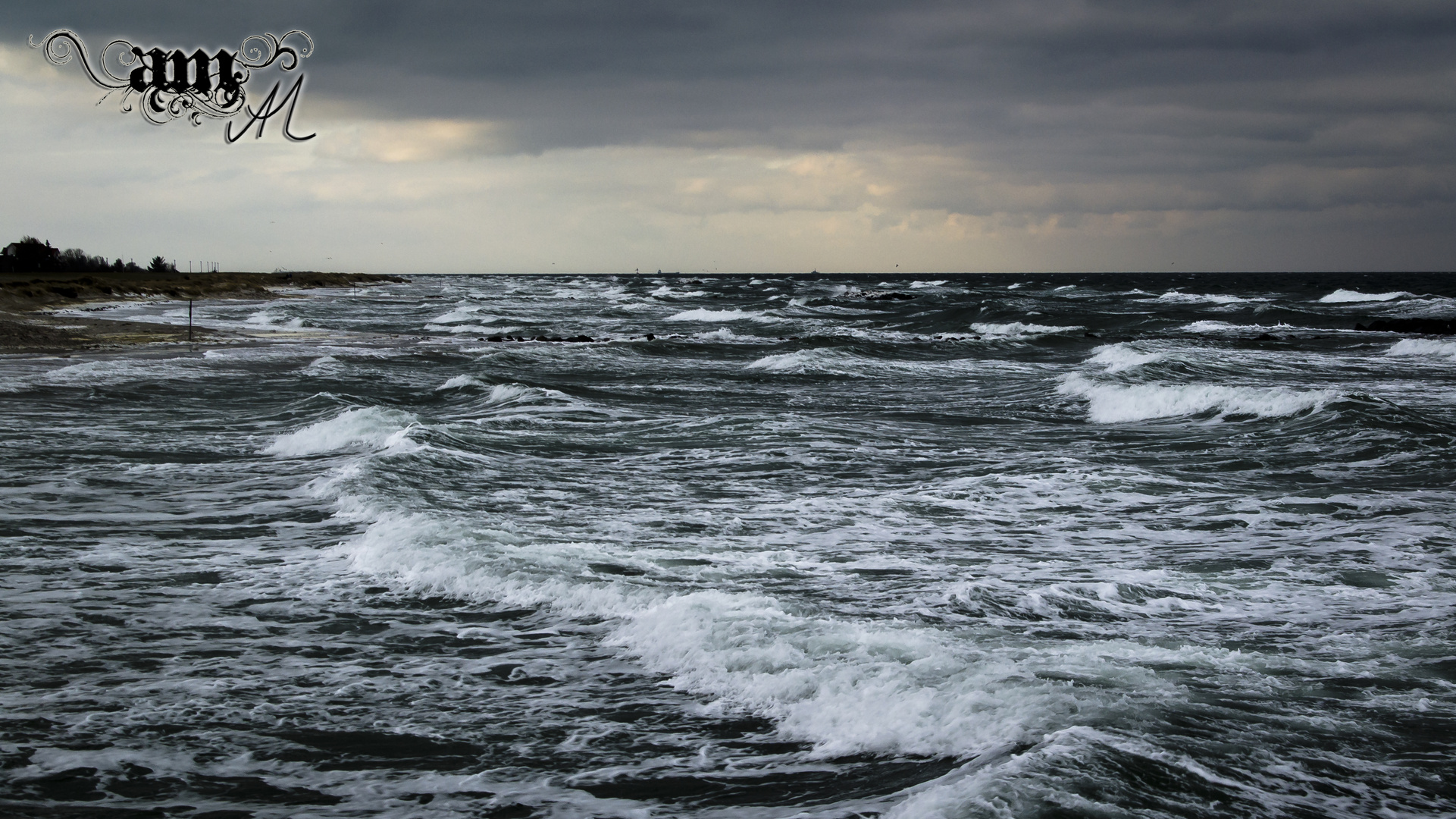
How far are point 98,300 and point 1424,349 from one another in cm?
6130

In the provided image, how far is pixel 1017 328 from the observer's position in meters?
47.6

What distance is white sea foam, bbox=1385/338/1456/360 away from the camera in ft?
107

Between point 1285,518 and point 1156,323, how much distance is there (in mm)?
42336

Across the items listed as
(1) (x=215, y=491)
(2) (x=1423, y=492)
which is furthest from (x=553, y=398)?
(2) (x=1423, y=492)

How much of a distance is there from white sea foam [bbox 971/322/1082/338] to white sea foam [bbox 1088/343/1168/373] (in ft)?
40.1

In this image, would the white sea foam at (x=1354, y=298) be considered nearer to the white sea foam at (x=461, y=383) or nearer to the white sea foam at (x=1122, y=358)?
the white sea foam at (x=1122, y=358)

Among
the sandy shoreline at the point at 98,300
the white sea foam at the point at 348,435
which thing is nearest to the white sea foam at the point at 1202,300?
the sandy shoreline at the point at 98,300

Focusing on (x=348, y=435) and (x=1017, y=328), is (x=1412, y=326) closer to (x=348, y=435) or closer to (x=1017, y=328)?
(x=1017, y=328)

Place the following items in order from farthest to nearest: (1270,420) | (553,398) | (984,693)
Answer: (553,398), (1270,420), (984,693)

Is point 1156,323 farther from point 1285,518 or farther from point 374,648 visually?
point 374,648

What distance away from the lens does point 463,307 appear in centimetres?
5844

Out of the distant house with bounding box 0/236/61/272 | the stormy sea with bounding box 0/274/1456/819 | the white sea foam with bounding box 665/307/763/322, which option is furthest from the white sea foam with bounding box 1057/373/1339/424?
the distant house with bounding box 0/236/61/272

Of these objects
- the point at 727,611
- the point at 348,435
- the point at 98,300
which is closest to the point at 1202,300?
the point at 98,300

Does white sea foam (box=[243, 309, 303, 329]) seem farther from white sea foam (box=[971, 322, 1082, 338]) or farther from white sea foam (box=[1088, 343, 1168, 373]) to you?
white sea foam (box=[1088, 343, 1168, 373])
